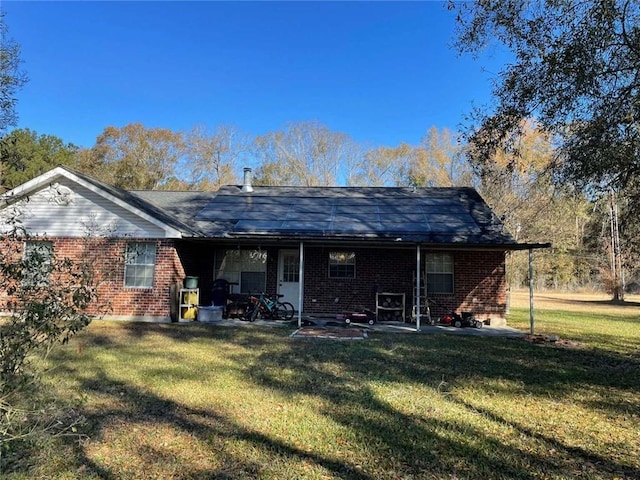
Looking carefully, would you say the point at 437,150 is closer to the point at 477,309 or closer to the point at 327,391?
the point at 477,309

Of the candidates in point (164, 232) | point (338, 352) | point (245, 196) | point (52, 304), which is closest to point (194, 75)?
point (245, 196)

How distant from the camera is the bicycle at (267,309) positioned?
12.3m

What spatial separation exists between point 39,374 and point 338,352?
586 centimetres

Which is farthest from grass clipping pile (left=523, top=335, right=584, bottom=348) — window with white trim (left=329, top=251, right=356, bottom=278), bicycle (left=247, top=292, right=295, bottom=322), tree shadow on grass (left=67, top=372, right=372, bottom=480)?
tree shadow on grass (left=67, top=372, right=372, bottom=480)

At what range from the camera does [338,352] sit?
7.99 meters

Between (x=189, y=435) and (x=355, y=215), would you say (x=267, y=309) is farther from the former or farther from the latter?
(x=189, y=435)

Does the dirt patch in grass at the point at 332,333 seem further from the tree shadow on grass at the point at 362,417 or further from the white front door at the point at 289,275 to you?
the white front door at the point at 289,275

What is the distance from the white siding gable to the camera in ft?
39.1

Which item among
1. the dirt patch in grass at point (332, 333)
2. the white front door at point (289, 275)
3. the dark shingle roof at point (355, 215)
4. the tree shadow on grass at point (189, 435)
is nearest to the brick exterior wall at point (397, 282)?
the white front door at point (289, 275)

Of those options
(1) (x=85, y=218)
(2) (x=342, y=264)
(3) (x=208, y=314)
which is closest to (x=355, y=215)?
(2) (x=342, y=264)

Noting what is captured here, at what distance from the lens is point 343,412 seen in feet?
15.7

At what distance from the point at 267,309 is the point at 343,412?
7775 millimetres

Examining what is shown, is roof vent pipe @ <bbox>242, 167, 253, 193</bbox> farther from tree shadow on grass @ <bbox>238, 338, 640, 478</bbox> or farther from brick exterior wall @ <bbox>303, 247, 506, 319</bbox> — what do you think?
tree shadow on grass @ <bbox>238, 338, 640, 478</bbox>

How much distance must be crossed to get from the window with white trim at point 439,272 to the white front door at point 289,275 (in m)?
4.03
